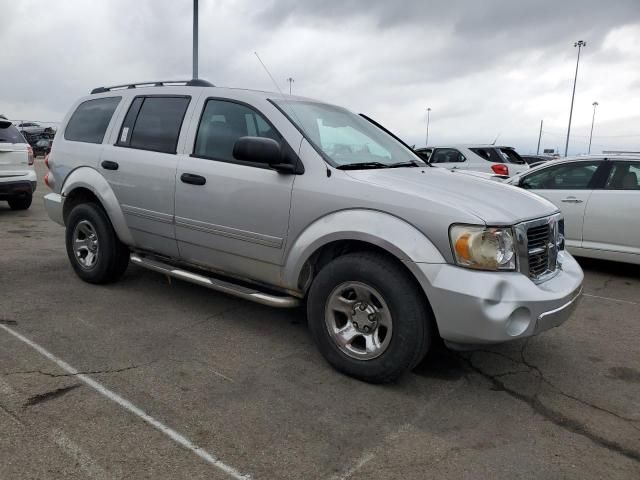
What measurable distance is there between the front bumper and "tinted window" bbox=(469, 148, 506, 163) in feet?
30.5

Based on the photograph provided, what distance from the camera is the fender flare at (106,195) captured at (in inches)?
190

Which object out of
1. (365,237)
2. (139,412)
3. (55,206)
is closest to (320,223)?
(365,237)

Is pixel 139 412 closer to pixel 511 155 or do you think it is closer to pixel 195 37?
pixel 195 37

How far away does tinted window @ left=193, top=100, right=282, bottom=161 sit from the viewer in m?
4.05

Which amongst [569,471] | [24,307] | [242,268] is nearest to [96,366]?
[242,268]

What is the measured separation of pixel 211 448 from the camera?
8.70ft

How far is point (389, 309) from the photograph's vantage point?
10.6ft

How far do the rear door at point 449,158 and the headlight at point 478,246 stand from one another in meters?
8.95

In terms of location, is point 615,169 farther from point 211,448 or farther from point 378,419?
point 211,448

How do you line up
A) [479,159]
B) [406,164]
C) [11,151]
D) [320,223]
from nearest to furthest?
[320,223] < [406,164] < [11,151] < [479,159]

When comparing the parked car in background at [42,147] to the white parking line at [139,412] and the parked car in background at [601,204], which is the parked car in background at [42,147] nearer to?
the parked car in background at [601,204]

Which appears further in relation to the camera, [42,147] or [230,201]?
[42,147]

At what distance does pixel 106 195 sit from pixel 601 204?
555cm

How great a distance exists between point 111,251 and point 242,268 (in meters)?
1.65
